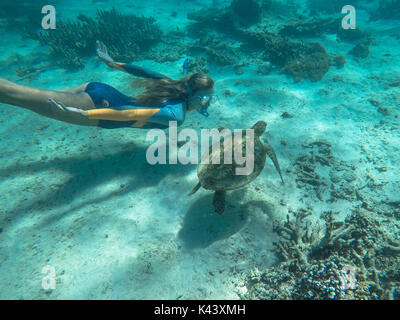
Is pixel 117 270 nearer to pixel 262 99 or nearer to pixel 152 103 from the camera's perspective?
pixel 152 103

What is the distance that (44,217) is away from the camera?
3.05 m

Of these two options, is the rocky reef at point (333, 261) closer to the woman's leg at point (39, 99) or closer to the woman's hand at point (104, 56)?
the woman's leg at point (39, 99)

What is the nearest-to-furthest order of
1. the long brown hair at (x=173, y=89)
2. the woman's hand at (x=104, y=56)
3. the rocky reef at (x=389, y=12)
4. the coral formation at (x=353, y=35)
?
the long brown hair at (x=173, y=89), the woman's hand at (x=104, y=56), the coral formation at (x=353, y=35), the rocky reef at (x=389, y=12)

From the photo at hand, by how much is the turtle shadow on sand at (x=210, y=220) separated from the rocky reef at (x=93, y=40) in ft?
24.4

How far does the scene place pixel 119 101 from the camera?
3535 mm

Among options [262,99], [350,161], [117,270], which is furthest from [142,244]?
[262,99]

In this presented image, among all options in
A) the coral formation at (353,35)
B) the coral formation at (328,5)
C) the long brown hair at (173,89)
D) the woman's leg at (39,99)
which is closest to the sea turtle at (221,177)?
the long brown hair at (173,89)

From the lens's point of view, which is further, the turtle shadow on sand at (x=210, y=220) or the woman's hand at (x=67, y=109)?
the turtle shadow on sand at (x=210, y=220)

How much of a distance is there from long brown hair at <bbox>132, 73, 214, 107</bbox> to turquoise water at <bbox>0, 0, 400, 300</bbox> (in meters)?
1.05

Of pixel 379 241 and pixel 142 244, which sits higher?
pixel 142 244

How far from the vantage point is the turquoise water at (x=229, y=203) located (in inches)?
95.3

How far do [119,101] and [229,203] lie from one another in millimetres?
2552

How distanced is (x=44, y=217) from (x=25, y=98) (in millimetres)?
1802
